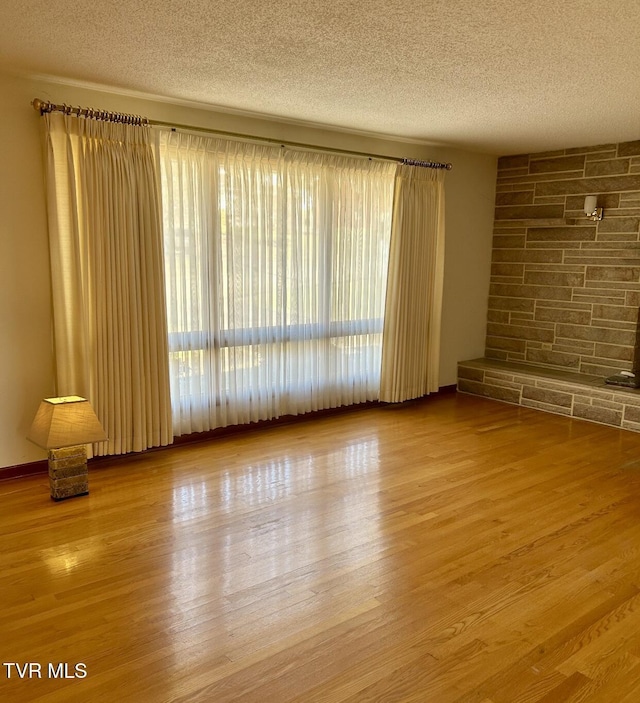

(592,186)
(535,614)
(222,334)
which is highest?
(592,186)

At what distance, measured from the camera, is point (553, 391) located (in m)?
5.40

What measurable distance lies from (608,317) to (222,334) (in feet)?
11.8

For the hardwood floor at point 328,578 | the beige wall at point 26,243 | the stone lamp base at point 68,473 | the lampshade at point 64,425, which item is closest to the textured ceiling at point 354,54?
the beige wall at point 26,243

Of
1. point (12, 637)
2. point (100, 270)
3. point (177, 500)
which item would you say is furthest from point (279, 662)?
point (100, 270)

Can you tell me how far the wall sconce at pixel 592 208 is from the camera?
528 centimetres

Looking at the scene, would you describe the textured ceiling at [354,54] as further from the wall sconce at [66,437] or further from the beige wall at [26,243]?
the wall sconce at [66,437]

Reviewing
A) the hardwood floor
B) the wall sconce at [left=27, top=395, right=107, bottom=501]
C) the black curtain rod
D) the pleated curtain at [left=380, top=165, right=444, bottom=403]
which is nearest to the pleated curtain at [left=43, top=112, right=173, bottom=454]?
the black curtain rod

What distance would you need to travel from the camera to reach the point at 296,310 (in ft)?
15.4

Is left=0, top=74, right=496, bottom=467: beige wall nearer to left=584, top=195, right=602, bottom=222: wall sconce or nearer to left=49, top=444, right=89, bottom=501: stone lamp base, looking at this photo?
left=49, top=444, right=89, bottom=501: stone lamp base

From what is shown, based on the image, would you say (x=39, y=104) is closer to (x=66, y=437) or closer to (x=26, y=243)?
(x=26, y=243)

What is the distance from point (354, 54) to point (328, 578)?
2.52m

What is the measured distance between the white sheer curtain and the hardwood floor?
0.62 metres

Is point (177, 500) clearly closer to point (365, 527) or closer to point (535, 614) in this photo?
point (365, 527)

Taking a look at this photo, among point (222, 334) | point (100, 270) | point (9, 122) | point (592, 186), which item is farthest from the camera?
point (592, 186)
